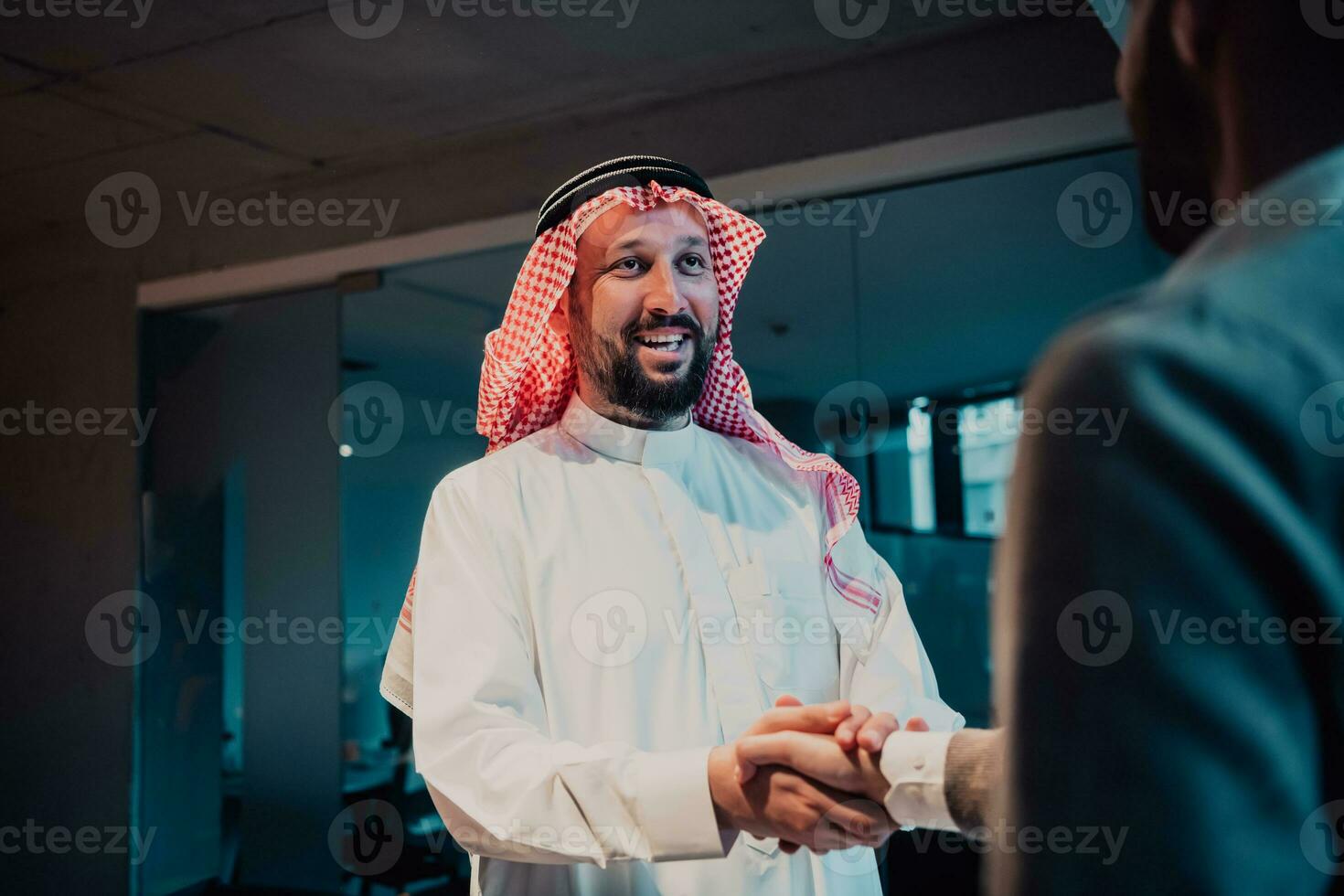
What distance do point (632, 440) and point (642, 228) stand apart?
0.34 meters

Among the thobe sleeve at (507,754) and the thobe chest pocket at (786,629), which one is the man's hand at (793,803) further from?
the thobe chest pocket at (786,629)

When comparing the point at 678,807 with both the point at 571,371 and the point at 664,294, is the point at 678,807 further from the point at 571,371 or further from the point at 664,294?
the point at 571,371

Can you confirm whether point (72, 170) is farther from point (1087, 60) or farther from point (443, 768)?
point (443, 768)

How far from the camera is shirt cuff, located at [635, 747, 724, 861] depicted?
1.27 m

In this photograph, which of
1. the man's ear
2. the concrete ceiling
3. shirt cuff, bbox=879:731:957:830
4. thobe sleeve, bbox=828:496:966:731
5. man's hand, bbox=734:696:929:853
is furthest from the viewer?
the concrete ceiling

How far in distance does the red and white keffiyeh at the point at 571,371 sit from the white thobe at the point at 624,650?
0.04 meters

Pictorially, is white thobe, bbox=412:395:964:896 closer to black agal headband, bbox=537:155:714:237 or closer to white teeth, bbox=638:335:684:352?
white teeth, bbox=638:335:684:352

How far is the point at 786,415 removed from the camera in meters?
3.61

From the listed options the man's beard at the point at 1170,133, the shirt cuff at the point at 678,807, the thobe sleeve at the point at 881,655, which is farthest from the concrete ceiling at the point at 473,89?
the man's beard at the point at 1170,133

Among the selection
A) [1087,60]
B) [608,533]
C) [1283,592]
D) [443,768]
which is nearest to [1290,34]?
[1283,592]

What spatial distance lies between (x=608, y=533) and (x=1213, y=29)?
4.31ft

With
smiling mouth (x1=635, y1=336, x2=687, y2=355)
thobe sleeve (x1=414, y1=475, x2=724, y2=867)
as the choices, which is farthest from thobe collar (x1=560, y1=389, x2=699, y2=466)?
thobe sleeve (x1=414, y1=475, x2=724, y2=867)

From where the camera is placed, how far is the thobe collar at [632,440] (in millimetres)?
1910

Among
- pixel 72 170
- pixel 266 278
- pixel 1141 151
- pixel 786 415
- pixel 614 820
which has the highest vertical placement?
pixel 72 170
